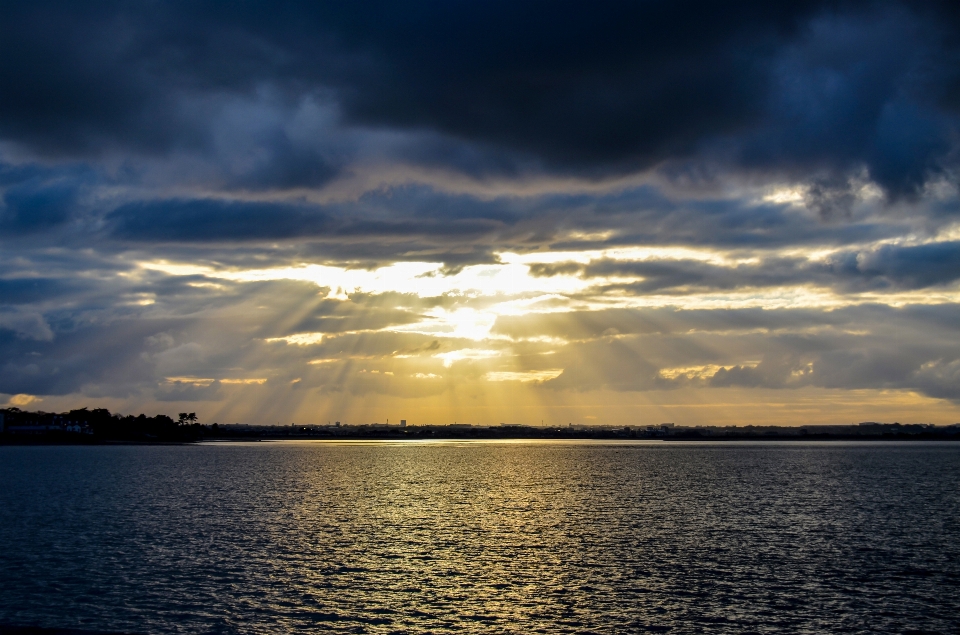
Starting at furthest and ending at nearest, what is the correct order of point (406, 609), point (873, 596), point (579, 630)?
point (873, 596) → point (406, 609) → point (579, 630)

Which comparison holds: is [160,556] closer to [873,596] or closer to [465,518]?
[465,518]

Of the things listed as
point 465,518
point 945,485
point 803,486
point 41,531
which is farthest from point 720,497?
point 41,531

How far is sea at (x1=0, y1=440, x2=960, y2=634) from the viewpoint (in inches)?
1812

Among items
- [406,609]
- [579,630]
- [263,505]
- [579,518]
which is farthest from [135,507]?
[579,630]

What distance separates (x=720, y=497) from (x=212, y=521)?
70.7m

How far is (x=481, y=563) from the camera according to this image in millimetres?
63094

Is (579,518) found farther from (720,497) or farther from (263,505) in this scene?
(263,505)

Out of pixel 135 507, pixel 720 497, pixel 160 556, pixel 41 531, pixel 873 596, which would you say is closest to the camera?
pixel 873 596

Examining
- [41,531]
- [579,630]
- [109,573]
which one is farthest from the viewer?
[41,531]

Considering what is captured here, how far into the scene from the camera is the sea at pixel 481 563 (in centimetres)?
4603

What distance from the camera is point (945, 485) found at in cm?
14512

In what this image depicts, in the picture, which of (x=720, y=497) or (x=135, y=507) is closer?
(x=135, y=507)

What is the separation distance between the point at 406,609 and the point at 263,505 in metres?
63.4

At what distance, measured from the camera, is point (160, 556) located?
64125 mm
